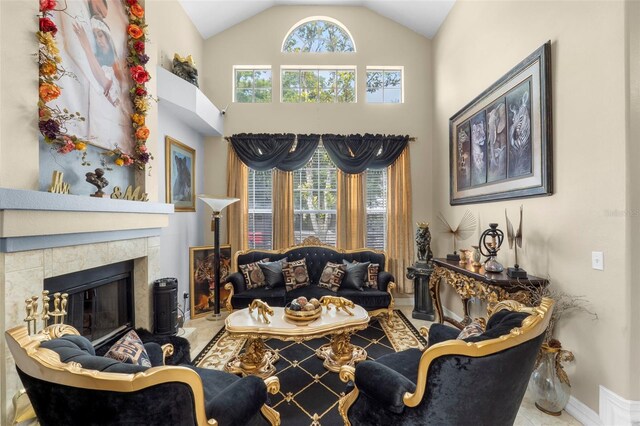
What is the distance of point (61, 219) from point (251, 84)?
3.82 metres

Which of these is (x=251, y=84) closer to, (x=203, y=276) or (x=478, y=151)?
(x=203, y=276)

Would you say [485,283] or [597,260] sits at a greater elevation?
[597,260]

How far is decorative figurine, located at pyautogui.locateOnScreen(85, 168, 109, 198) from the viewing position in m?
2.24

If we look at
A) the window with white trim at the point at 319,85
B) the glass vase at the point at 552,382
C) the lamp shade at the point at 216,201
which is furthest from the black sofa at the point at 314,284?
the window with white trim at the point at 319,85

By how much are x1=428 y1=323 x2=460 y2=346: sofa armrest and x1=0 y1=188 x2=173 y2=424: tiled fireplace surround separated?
103 inches

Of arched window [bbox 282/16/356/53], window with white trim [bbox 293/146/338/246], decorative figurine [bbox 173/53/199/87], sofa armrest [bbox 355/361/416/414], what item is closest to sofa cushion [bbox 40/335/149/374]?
sofa armrest [bbox 355/361/416/414]

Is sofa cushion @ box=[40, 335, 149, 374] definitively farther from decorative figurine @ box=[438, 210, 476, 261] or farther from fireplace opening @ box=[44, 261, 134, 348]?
decorative figurine @ box=[438, 210, 476, 261]

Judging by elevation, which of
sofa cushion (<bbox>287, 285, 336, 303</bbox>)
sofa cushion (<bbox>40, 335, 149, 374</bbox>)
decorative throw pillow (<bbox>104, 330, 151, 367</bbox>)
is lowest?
sofa cushion (<bbox>287, 285, 336, 303</bbox>)

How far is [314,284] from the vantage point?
13.9 feet

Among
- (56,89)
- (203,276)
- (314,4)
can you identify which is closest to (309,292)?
(203,276)

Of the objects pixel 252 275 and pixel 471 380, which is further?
pixel 252 275

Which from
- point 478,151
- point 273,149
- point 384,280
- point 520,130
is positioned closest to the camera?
point 520,130

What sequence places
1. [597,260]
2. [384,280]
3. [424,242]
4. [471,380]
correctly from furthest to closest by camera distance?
[424,242]
[384,280]
[597,260]
[471,380]

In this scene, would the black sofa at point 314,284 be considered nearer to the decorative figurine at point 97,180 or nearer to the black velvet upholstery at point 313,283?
the black velvet upholstery at point 313,283
